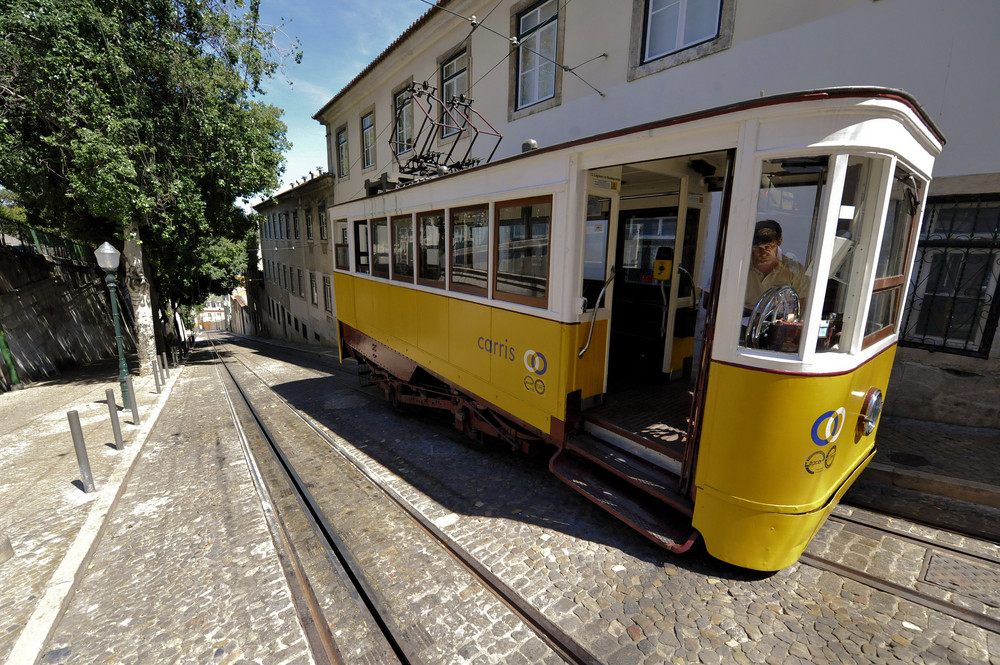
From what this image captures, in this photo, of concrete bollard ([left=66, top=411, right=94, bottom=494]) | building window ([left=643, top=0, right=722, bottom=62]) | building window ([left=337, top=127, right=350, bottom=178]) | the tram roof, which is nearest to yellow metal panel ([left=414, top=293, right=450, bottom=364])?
the tram roof

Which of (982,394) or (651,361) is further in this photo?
(651,361)

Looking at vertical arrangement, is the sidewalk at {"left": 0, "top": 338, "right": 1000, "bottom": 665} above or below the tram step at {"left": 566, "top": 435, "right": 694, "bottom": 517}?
below

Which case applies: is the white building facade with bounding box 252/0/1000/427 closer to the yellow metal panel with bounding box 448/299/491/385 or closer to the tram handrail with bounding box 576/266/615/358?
the tram handrail with bounding box 576/266/615/358

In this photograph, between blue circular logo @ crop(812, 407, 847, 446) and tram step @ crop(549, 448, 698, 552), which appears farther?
tram step @ crop(549, 448, 698, 552)

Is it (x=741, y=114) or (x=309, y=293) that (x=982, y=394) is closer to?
(x=741, y=114)

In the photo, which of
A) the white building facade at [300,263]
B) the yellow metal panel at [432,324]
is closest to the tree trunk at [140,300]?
the white building facade at [300,263]

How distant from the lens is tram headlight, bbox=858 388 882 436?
319 centimetres

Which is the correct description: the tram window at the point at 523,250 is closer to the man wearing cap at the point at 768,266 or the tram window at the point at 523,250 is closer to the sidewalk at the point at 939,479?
the man wearing cap at the point at 768,266

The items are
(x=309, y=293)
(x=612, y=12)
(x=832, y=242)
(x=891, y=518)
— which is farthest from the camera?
(x=309, y=293)

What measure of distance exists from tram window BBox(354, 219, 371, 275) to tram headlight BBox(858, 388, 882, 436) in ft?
21.7

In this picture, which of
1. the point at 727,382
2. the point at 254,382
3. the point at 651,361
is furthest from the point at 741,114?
the point at 254,382

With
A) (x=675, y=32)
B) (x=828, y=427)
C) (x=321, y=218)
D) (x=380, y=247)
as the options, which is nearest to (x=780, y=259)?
(x=828, y=427)

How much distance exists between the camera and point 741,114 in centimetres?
252

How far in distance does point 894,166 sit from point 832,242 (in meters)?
0.63
